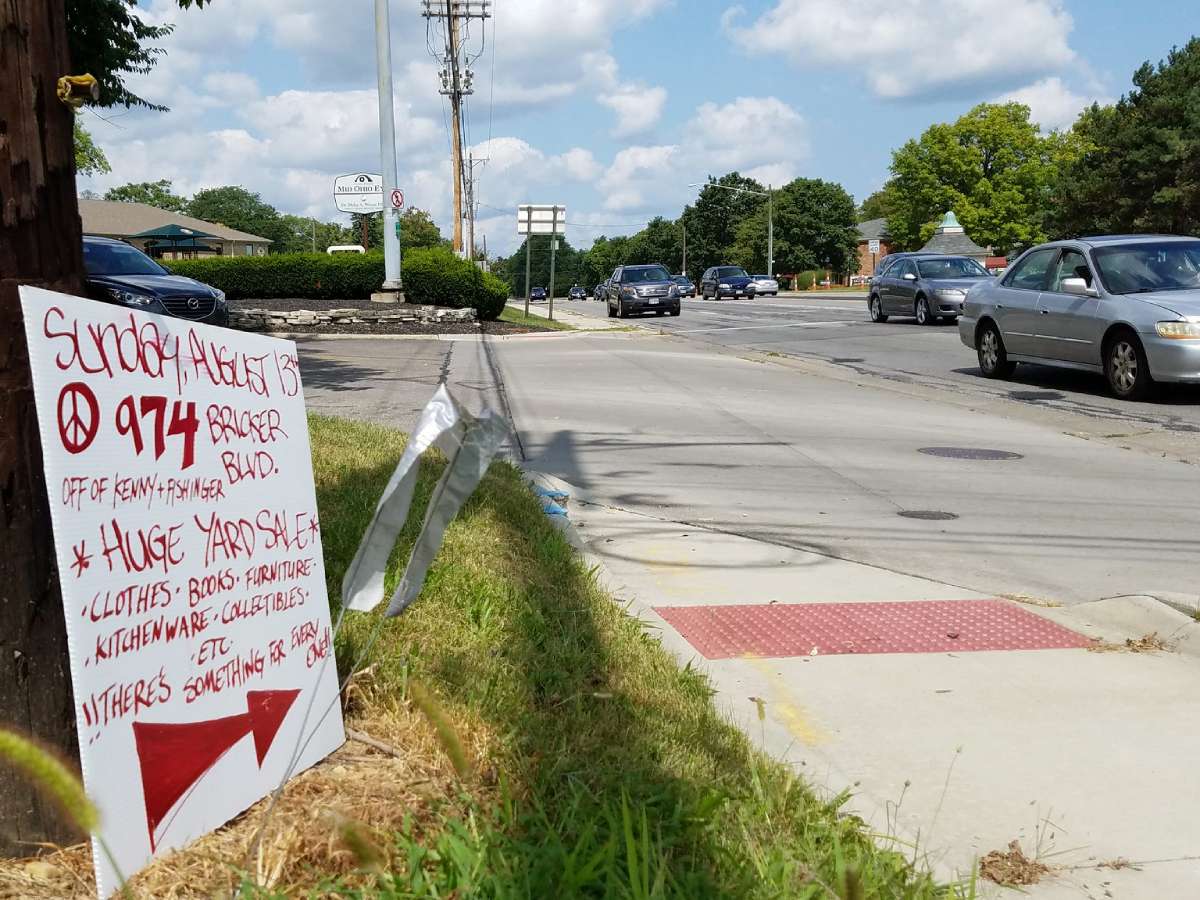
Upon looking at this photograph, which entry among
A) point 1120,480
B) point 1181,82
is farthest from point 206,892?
point 1181,82

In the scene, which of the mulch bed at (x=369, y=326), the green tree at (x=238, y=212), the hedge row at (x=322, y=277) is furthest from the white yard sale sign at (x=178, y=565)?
the green tree at (x=238, y=212)

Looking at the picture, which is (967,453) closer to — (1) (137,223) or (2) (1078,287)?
(2) (1078,287)

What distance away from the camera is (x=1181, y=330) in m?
11.5

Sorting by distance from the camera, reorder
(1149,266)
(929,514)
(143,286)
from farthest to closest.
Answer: (143,286) < (1149,266) < (929,514)

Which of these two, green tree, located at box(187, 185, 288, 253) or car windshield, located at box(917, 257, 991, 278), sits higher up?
green tree, located at box(187, 185, 288, 253)

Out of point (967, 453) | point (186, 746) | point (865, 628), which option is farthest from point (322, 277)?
point (186, 746)

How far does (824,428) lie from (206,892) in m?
9.07

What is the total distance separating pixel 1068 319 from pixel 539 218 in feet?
67.8

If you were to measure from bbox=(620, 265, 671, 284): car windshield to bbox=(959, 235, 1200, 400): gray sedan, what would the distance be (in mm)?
22759

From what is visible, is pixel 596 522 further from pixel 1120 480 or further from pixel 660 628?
pixel 1120 480

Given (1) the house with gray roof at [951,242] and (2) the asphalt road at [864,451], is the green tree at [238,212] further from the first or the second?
(2) the asphalt road at [864,451]

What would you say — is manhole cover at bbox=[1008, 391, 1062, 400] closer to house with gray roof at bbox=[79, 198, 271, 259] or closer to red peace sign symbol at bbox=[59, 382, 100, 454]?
red peace sign symbol at bbox=[59, 382, 100, 454]

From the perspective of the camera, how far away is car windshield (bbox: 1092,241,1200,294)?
40.9ft

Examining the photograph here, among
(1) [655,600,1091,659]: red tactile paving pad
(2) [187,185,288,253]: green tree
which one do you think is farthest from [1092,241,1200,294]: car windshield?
(2) [187,185,288,253]: green tree
